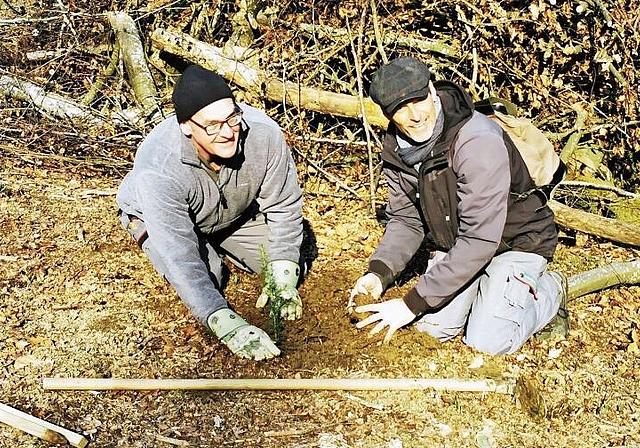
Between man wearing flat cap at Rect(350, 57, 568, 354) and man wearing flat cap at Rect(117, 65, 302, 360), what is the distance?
0.56 m

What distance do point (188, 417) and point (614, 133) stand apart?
3940mm

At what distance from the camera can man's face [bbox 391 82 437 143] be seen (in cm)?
307

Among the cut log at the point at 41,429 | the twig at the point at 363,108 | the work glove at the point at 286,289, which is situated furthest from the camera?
the twig at the point at 363,108

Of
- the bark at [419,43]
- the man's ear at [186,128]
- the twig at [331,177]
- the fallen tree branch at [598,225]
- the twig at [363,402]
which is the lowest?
the twig at [331,177]

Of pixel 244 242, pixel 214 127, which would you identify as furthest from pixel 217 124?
pixel 244 242

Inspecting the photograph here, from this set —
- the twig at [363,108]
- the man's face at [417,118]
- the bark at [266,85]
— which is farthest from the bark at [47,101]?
the man's face at [417,118]

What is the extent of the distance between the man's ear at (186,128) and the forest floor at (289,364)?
1.08 meters

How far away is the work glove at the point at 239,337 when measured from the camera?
3385mm

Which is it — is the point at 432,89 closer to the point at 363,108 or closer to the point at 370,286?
the point at 370,286

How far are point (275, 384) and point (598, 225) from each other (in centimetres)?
252

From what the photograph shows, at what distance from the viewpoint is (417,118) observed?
10.2 ft

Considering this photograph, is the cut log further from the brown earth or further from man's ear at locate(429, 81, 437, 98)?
man's ear at locate(429, 81, 437, 98)

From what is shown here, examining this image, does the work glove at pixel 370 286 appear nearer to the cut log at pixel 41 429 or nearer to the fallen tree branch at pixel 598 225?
the cut log at pixel 41 429

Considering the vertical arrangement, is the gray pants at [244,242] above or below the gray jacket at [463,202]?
below
